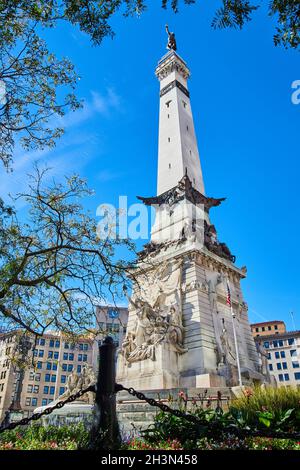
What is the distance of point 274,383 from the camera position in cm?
2234

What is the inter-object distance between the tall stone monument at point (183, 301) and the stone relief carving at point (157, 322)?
0.05 metres

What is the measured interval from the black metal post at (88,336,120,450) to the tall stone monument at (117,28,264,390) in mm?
7295

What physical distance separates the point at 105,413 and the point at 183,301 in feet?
50.2

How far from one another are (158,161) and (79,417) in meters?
23.7

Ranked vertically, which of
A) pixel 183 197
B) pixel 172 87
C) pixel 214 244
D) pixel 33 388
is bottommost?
pixel 33 388

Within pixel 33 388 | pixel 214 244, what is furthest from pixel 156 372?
pixel 33 388

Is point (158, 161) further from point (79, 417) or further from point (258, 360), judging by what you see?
point (79, 417)

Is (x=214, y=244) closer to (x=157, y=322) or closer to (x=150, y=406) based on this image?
(x=157, y=322)

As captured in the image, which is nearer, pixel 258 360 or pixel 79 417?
pixel 79 417

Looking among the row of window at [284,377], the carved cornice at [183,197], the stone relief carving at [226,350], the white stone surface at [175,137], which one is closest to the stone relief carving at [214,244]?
the carved cornice at [183,197]

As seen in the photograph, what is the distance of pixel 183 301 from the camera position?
67.2ft

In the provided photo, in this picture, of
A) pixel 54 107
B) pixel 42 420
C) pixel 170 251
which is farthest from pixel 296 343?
pixel 54 107
